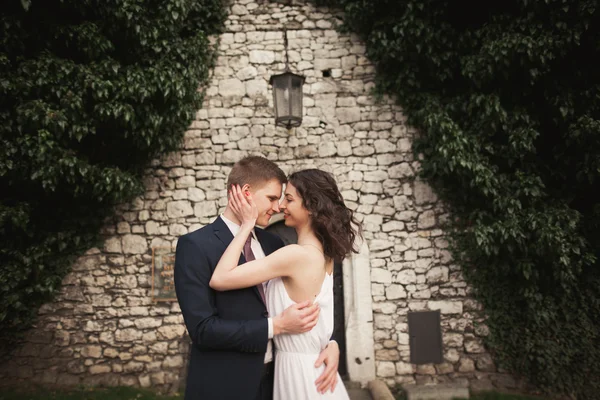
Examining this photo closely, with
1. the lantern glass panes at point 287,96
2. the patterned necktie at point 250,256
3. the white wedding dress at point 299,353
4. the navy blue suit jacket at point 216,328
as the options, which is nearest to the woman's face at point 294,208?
the patterned necktie at point 250,256

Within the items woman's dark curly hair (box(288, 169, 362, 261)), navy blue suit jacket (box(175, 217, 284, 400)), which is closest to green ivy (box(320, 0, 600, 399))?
woman's dark curly hair (box(288, 169, 362, 261))

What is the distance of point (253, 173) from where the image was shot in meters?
2.26

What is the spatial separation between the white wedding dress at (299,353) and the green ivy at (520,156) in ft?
11.7

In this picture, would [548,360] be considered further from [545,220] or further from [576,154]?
[576,154]

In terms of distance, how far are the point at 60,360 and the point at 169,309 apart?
1654 millimetres

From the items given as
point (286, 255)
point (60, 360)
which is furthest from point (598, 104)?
point (60, 360)

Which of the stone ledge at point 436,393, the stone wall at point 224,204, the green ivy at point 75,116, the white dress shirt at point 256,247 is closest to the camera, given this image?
the white dress shirt at point 256,247

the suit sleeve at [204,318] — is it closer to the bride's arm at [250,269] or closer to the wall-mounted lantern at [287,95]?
the bride's arm at [250,269]

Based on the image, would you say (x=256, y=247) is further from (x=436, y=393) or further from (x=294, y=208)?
(x=436, y=393)

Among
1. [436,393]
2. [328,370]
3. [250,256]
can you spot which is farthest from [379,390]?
[250,256]

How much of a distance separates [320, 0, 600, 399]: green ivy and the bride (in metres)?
3.40

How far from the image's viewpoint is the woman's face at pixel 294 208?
224 cm

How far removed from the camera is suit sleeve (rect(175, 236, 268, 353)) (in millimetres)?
1864

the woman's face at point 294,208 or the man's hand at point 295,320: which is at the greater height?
the woman's face at point 294,208
